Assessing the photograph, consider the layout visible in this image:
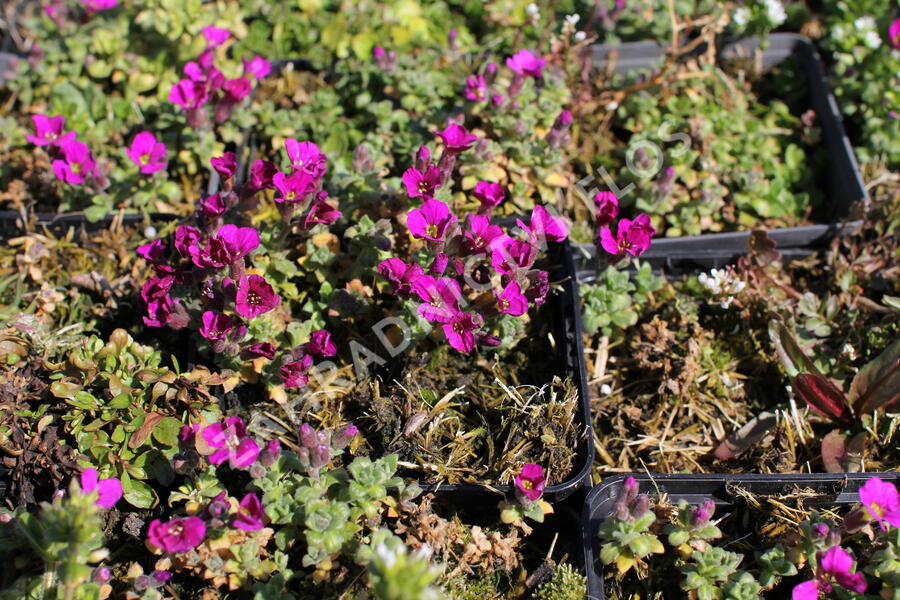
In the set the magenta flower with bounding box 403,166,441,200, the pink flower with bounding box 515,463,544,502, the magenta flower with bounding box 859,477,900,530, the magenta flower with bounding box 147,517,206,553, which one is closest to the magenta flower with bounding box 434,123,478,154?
the magenta flower with bounding box 403,166,441,200

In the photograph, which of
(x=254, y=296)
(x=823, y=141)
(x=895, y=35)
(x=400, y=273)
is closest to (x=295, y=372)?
(x=254, y=296)

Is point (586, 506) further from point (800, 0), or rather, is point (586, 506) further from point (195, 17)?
point (800, 0)

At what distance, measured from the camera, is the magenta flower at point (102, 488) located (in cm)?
188

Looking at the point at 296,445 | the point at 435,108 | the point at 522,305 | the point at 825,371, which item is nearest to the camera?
the point at 522,305

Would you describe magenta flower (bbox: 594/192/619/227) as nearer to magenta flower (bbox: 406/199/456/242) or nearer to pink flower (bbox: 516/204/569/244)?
pink flower (bbox: 516/204/569/244)

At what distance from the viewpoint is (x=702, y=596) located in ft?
6.48

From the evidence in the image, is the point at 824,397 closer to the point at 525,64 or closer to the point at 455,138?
the point at 455,138

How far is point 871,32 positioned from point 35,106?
370 centimetres

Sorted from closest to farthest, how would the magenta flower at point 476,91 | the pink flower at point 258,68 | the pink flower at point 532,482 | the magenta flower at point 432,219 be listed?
the pink flower at point 532,482, the magenta flower at point 432,219, the magenta flower at point 476,91, the pink flower at point 258,68

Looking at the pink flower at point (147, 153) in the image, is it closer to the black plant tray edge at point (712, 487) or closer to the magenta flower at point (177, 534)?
the magenta flower at point (177, 534)

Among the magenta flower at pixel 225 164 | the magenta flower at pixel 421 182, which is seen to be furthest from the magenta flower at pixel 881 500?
the magenta flower at pixel 225 164

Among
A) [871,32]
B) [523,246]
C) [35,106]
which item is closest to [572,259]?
[523,246]

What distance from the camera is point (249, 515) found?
1.90m

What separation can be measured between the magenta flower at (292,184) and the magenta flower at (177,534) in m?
0.93
